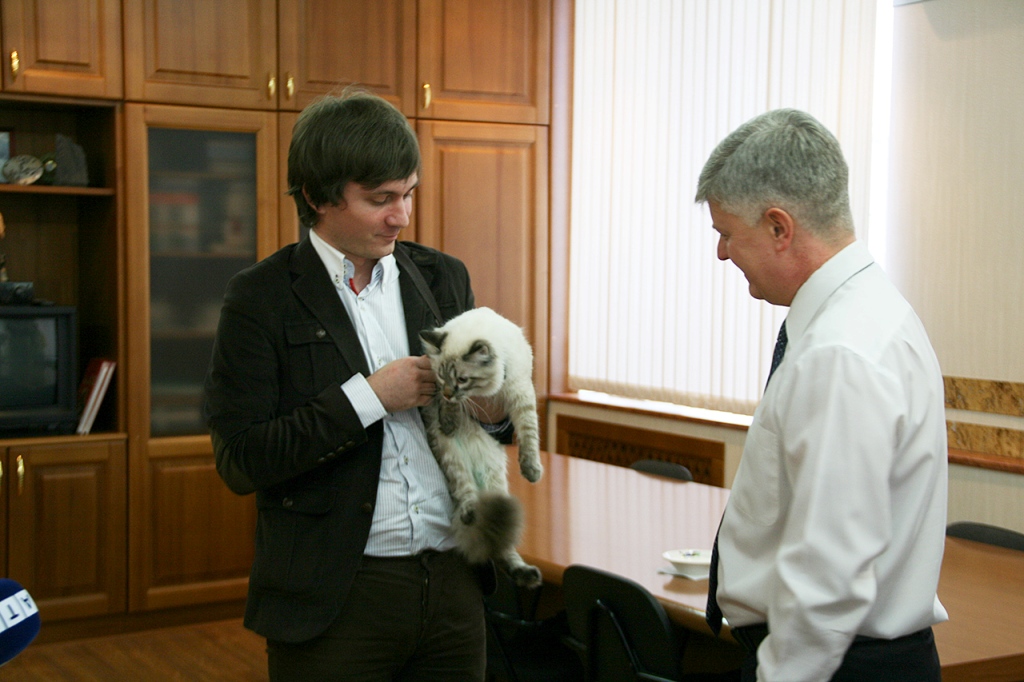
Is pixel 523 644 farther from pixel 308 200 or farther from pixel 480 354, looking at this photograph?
pixel 308 200

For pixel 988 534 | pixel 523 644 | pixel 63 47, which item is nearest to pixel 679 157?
pixel 988 534

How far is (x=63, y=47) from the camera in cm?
393


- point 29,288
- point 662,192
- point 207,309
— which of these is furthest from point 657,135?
point 29,288

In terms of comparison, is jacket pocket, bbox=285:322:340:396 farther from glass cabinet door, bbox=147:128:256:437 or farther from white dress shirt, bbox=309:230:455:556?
glass cabinet door, bbox=147:128:256:437

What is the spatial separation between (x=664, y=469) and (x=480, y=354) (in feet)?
7.10

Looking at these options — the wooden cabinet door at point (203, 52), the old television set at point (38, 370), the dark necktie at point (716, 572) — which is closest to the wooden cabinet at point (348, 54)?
the wooden cabinet door at point (203, 52)

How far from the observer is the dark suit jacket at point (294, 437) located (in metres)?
1.48

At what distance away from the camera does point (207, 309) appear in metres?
4.28

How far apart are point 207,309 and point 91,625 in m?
1.43

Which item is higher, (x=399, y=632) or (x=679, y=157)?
(x=679, y=157)

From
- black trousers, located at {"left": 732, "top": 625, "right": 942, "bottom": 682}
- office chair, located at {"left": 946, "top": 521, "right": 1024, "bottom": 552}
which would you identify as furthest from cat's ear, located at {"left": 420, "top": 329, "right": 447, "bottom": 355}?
office chair, located at {"left": 946, "top": 521, "right": 1024, "bottom": 552}

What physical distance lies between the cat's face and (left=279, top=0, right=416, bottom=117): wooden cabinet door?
294 cm

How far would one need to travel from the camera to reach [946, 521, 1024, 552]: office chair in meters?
2.71

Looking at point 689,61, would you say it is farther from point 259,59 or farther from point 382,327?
point 382,327
